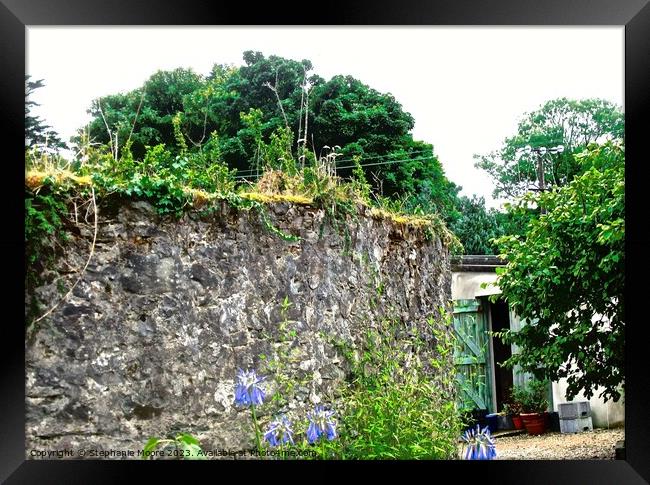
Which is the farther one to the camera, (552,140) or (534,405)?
(534,405)

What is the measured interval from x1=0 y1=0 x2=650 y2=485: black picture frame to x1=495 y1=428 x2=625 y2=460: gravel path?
0.37 meters

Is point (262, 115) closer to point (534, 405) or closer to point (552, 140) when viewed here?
point (552, 140)

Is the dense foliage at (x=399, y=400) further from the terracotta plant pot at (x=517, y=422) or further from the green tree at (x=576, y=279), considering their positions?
the green tree at (x=576, y=279)

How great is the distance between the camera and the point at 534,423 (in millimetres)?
4469

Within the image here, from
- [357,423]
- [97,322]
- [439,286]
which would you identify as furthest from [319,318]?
[439,286]

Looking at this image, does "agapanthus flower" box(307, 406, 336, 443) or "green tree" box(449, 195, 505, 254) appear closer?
"agapanthus flower" box(307, 406, 336, 443)

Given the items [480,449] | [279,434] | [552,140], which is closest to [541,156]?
[552,140]

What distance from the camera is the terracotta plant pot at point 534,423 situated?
4426 mm

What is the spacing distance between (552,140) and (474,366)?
165 centimetres

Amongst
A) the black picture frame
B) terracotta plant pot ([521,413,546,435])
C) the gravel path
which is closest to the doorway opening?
terracotta plant pot ([521,413,546,435])

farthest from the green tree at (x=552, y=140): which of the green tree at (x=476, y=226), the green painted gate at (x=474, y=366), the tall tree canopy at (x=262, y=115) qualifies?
the green painted gate at (x=474, y=366)

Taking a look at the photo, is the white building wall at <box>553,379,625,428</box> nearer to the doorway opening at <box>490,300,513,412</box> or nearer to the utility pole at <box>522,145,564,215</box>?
the doorway opening at <box>490,300,513,412</box>

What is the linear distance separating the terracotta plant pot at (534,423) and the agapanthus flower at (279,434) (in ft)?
5.43

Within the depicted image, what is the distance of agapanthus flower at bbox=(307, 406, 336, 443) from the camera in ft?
12.1
